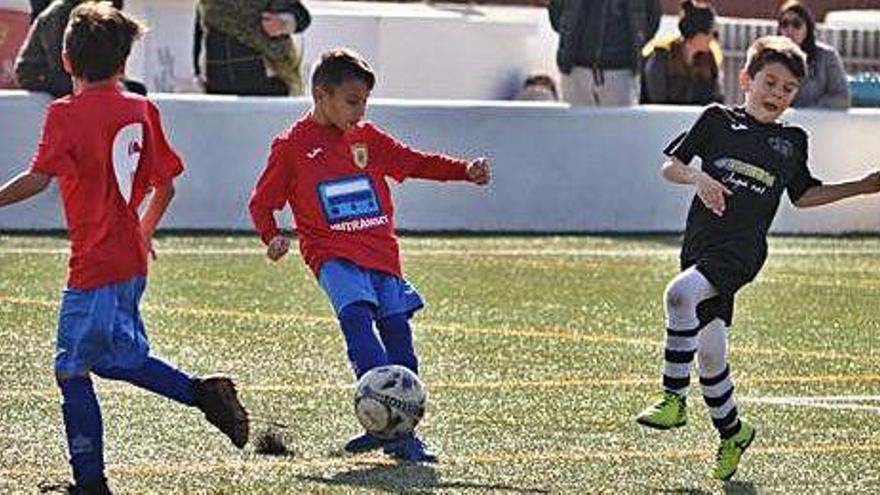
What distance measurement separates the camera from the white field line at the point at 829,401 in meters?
10.9

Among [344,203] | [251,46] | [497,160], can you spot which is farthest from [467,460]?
[251,46]

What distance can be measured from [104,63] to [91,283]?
668 mm

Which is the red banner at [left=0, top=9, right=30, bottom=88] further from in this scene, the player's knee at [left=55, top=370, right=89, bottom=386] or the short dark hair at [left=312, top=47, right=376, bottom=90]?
the player's knee at [left=55, top=370, right=89, bottom=386]

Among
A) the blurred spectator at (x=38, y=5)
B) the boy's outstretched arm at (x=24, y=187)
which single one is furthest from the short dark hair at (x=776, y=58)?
the blurred spectator at (x=38, y=5)

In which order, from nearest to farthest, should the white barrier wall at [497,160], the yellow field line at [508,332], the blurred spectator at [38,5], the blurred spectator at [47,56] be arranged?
the yellow field line at [508,332] → the blurred spectator at [47,56] → the white barrier wall at [497,160] → the blurred spectator at [38,5]

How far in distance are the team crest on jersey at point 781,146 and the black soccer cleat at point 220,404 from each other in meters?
2.08

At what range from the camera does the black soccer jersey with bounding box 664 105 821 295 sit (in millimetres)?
9477

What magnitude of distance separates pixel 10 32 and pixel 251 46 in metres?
5.44

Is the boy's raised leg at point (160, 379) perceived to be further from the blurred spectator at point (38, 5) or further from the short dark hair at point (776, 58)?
the blurred spectator at point (38, 5)

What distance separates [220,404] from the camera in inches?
350

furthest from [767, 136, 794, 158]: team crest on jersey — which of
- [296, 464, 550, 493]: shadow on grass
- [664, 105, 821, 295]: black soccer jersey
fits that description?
[296, 464, 550, 493]: shadow on grass

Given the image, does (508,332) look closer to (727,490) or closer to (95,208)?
(727,490)

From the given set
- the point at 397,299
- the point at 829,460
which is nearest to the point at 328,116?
the point at 397,299

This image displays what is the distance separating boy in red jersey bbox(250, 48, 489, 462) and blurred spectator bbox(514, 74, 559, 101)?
14.5 metres
